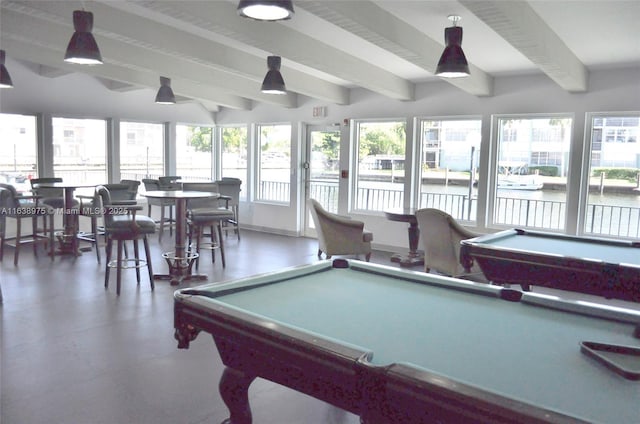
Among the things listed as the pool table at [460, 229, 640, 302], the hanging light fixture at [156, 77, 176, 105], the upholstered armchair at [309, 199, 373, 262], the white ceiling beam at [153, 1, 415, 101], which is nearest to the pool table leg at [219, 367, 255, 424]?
the pool table at [460, 229, 640, 302]

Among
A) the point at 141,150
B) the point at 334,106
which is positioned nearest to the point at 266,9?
the point at 334,106

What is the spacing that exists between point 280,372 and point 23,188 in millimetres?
7425

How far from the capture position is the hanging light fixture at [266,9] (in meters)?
2.46

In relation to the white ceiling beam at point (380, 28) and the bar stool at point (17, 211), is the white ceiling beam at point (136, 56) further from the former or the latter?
the white ceiling beam at point (380, 28)

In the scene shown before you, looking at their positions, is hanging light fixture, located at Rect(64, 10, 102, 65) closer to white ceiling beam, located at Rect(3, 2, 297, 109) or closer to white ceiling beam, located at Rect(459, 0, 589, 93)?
white ceiling beam, located at Rect(3, 2, 297, 109)

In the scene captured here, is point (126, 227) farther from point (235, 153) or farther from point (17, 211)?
point (235, 153)

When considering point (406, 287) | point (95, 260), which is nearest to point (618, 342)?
point (406, 287)

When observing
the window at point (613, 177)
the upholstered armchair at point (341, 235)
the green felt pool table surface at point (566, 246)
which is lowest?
the upholstered armchair at point (341, 235)

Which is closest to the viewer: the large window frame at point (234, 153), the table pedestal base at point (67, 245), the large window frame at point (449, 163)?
the table pedestal base at point (67, 245)

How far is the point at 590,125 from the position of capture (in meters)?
6.11

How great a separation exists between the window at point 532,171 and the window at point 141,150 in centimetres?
617

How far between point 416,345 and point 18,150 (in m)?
7.93

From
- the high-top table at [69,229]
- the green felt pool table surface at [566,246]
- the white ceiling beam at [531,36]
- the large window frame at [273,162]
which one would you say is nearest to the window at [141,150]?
the large window frame at [273,162]

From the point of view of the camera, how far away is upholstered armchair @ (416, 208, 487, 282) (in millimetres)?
5062
